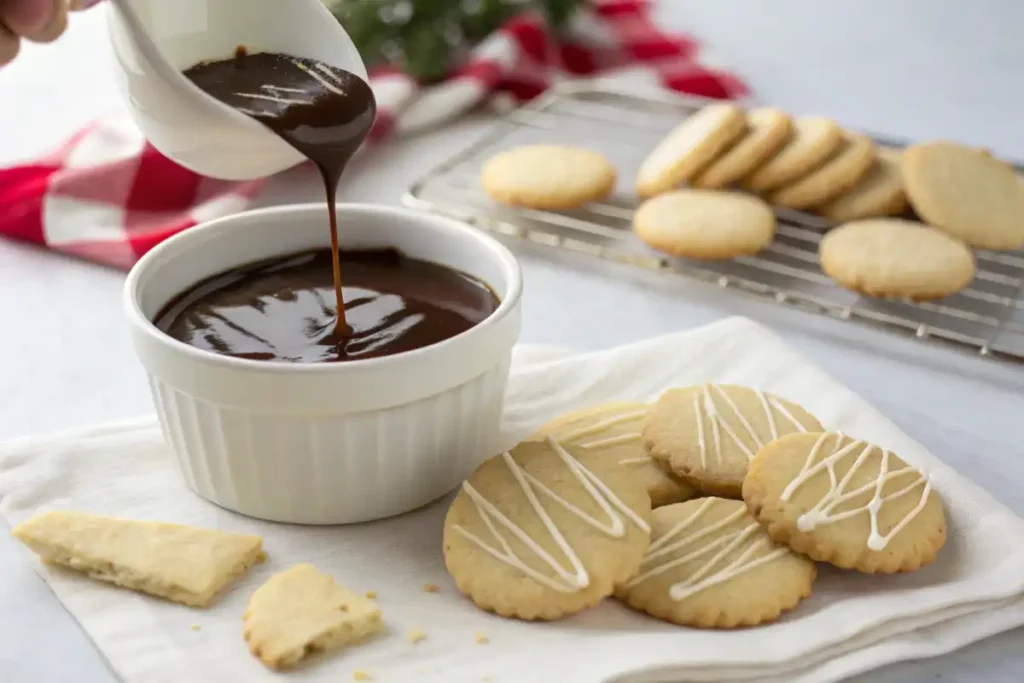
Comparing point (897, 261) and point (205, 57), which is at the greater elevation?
point (205, 57)

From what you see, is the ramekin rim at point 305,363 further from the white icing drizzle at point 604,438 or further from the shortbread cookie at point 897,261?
the shortbread cookie at point 897,261

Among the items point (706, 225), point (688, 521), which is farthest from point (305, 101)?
point (706, 225)

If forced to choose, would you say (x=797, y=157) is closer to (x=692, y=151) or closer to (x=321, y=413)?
(x=692, y=151)

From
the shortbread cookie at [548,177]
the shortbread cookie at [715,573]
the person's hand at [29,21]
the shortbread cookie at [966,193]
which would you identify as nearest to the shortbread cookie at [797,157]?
the shortbread cookie at [966,193]

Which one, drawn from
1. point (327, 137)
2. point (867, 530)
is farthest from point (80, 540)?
point (867, 530)

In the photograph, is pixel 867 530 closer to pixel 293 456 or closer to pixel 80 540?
pixel 293 456

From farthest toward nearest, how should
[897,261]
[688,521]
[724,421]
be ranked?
[897,261]
[724,421]
[688,521]

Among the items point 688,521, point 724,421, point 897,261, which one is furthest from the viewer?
point 897,261
